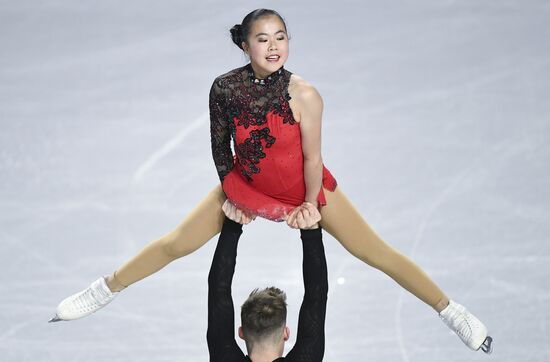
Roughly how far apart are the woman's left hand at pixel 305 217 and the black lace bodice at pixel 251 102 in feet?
0.75

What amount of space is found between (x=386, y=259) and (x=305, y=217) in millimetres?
470

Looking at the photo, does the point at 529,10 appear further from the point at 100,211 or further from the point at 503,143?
the point at 100,211

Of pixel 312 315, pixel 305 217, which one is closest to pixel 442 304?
pixel 305 217

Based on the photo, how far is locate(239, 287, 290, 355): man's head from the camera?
297cm

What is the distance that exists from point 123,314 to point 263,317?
6.14 feet

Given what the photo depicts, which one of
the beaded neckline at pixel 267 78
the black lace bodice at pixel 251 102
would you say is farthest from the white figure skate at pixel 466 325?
the beaded neckline at pixel 267 78

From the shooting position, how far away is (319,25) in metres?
6.72

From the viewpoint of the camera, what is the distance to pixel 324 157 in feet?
18.6

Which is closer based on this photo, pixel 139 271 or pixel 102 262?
pixel 139 271

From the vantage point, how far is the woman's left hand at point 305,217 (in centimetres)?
329

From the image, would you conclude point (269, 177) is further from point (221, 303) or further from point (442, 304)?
point (442, 304)

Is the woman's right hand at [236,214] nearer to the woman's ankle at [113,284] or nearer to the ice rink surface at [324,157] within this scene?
the woman's ankle at [113,284]

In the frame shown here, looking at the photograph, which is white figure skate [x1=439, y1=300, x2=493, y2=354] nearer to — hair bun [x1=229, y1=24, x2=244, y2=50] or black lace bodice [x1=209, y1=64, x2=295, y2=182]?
black lace bodice [x1=209, y1=64, x2=295, y2=182]

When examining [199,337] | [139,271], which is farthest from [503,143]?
[139,271]
